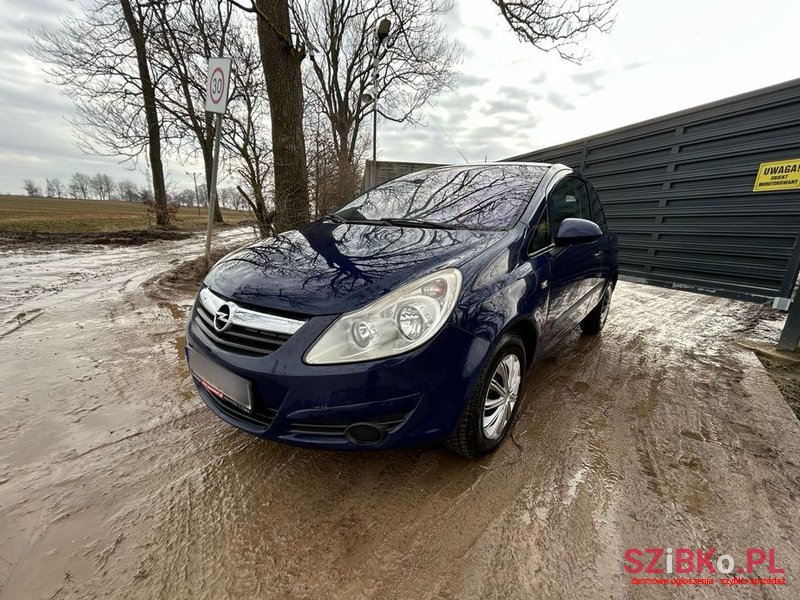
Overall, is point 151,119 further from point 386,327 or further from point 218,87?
point 386,327

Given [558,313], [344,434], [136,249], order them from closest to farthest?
1. [344,434]
2. [558,313]
3. [136,249]

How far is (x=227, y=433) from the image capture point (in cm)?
207

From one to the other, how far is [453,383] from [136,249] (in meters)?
9.13

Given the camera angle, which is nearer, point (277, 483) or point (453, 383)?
point (453, 383)

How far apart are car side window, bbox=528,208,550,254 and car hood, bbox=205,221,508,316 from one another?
9.7 inches

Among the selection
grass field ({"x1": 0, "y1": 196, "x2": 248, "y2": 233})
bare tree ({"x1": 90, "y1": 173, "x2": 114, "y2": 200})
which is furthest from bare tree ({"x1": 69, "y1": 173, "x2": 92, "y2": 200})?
grass field ({"x1": 0, "y1": 196, "x2": 248, "y2": 233})

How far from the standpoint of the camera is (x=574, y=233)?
221 centimetres

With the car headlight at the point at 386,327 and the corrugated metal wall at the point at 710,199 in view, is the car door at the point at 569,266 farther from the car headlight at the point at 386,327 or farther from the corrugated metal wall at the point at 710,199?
the corrugated metal wall at the point at 710,199

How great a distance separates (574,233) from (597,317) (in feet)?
5.96

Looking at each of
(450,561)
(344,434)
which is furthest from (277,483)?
(450,561)

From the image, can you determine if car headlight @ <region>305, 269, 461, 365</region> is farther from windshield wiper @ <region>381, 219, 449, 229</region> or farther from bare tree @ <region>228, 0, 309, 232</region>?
bare tree @ <region>228, 0, 309, 232</region>

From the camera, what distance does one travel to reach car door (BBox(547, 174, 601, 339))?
2.33 metres

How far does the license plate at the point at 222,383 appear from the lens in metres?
1.56

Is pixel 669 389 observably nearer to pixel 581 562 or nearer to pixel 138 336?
pixel 581 562
